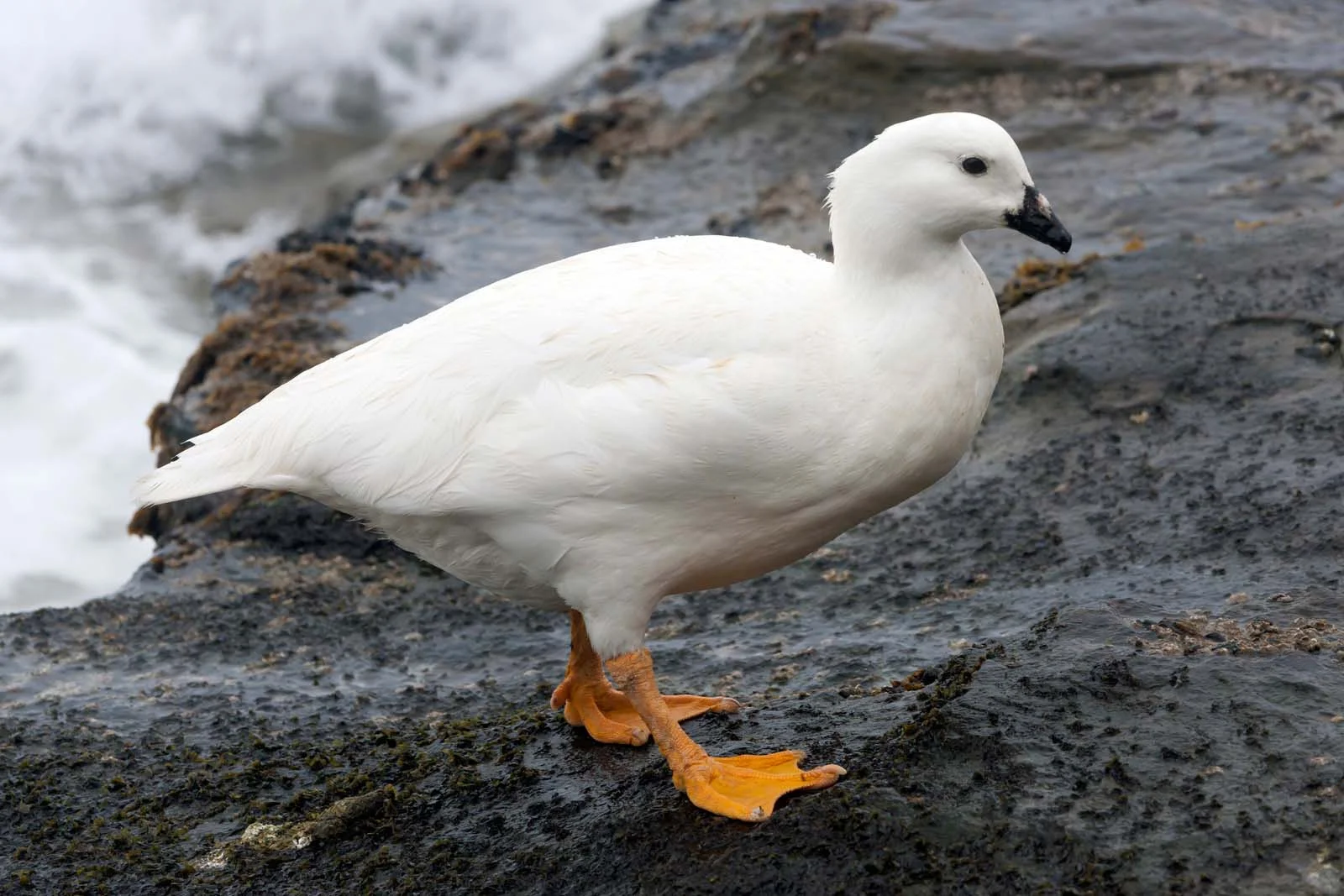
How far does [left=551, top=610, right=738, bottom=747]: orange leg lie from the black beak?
189cm

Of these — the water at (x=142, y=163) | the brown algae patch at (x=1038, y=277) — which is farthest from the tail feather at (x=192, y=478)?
the water at (x=142, y=163)

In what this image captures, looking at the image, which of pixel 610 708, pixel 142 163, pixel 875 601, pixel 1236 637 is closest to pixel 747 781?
pixel 610 708

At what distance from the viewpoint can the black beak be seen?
4.86 meters

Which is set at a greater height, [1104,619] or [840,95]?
[840,95]

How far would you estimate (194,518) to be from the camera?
786 centimetres

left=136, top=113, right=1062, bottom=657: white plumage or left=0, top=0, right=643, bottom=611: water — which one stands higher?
left=0, top=0, right=643, bottom=611: water

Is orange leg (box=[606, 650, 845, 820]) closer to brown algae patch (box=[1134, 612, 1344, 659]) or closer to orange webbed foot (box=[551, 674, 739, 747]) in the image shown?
orange webbed foot (box=[551, 674, 739, 747])

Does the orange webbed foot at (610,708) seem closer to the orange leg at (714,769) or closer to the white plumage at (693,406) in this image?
the orange leg at (714,769)

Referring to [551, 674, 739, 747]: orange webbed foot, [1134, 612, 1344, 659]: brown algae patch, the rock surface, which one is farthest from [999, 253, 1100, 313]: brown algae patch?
[551, 674, 739, 747]: orange webbed foot

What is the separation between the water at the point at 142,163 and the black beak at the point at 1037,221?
8707 mm

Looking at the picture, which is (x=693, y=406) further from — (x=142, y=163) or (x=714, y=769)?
(x=142, y=163)

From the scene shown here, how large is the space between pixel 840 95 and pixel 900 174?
6.13 metres

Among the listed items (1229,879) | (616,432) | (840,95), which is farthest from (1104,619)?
(840,95)

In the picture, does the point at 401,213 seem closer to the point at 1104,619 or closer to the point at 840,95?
the point at 840,95
